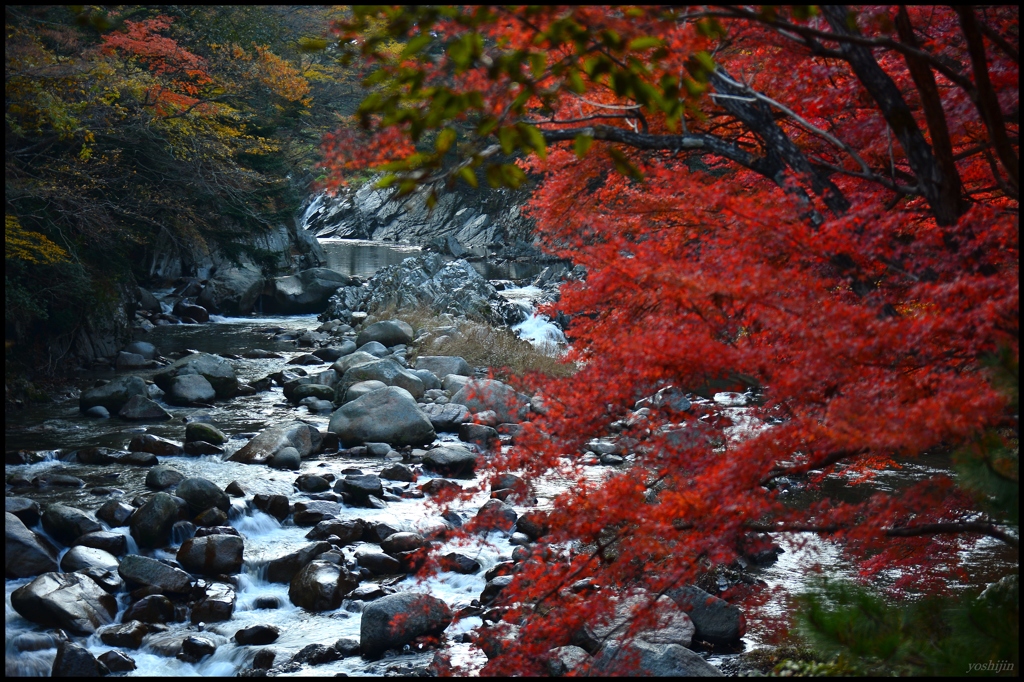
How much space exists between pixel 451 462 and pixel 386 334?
25.7 ft

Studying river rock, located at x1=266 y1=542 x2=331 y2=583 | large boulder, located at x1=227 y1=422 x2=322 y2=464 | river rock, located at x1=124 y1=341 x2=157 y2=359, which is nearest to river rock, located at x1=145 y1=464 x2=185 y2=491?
large boulder, located at x1=227 y1=422 x2=322 y2=464

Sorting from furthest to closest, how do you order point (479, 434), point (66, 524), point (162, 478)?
point (479, 434), point (162, 478), point (66, 524)

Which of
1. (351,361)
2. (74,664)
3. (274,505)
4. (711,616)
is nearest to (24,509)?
(274,505)

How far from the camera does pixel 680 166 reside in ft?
22.4

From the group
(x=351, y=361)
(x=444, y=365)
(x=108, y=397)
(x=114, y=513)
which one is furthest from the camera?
(x=444, y=365)

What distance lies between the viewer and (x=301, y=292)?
23.7 m

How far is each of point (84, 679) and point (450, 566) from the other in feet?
11.1

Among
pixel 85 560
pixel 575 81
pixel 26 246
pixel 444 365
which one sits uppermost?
pixel 26 246

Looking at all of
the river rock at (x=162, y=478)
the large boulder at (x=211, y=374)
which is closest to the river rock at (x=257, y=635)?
the river rock at (x=162, y=478)

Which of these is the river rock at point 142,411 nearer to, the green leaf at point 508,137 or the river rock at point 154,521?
the river rock at point 154,521

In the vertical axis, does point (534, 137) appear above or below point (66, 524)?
above

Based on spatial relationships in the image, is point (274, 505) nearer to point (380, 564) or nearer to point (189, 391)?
point (380, 564)

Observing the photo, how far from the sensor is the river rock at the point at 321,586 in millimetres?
6918

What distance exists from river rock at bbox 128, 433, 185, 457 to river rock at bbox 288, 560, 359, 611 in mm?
4203
